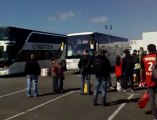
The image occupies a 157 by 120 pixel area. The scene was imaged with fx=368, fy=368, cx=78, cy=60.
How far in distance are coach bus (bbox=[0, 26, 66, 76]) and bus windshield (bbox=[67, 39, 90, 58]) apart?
60 cm

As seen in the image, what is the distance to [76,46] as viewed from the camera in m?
27.7

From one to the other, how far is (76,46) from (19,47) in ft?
13.9

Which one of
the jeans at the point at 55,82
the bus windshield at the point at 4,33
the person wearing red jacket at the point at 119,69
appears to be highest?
the bus windshield at the point at 4,33

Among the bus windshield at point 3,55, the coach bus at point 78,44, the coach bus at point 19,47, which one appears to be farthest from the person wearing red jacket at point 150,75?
the bus windshield at point 3,55

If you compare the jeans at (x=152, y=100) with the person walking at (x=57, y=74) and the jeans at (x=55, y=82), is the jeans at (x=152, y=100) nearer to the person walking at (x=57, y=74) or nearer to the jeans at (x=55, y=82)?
the person walking at (x=57, y=74)

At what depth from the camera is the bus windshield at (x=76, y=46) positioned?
90.0 feet

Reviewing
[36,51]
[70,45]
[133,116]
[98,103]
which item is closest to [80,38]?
[70,45]

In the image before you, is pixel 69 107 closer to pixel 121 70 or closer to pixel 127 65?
pixel 127 65

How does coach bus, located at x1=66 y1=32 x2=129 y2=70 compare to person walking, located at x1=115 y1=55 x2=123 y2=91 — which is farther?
coach bus, located at x1=66 y1=32 x2=129 y2=70

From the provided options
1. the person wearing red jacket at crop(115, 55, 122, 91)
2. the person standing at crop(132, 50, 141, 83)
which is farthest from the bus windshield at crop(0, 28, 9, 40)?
the person wearing red jacket at crop(115, 55, 122, 91)

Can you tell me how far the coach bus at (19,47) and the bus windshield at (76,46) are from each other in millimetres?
603

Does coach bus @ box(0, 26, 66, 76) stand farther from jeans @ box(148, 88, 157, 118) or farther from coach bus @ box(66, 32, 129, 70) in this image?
jeans @ box(148, 88, 157, 118)

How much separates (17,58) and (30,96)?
40.4ft

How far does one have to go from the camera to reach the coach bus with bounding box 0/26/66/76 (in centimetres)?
2559
